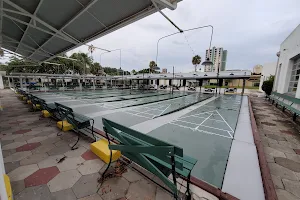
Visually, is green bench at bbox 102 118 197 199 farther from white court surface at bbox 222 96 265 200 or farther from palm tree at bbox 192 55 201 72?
palm tree at bbox 192 55 201 72

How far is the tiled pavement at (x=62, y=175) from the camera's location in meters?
1.89

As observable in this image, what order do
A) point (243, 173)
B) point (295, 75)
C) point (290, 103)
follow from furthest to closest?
point (295, 75) → point (290, 103) → point (243, 173)

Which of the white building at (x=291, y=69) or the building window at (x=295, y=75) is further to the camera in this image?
the building window at (x=295, y=75)

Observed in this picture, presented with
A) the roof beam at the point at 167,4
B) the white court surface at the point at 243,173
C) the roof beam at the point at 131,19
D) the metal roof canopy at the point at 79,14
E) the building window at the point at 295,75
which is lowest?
the white court surface at the point at 243,173

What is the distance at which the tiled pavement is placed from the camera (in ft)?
6.20

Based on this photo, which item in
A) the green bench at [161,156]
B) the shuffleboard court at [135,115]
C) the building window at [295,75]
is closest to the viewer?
the green bench at [161,156]

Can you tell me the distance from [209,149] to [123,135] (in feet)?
8.97

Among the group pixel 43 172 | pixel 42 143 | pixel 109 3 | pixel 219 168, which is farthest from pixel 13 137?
pixel 219 168

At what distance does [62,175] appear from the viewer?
228cm

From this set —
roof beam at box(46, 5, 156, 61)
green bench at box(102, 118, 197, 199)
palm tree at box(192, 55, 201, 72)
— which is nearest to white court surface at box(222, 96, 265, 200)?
green bench at box(102, 118, 197, 199)

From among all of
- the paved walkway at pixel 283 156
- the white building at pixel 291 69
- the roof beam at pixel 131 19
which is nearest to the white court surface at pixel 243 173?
the paved walkway at pixel 283 156

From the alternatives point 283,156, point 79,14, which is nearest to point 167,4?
point 79,14

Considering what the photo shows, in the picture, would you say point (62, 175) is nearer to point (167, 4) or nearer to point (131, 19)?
point (167, 4)

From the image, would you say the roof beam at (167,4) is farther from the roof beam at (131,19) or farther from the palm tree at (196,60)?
the palm tree at (196,60)
